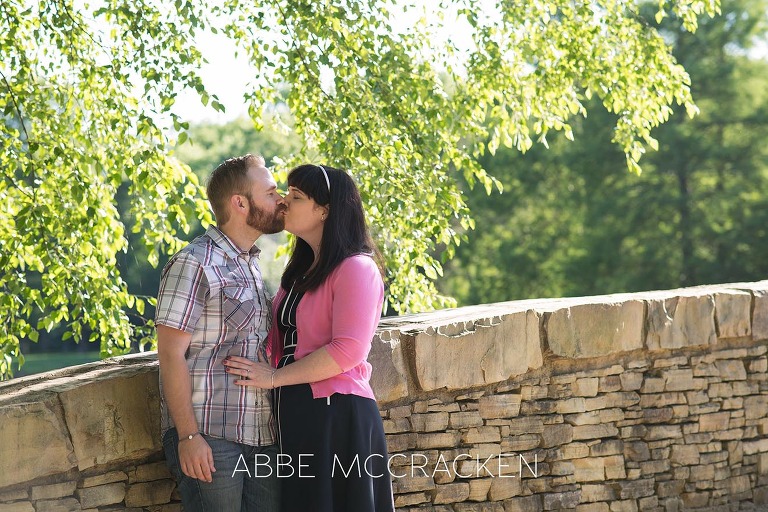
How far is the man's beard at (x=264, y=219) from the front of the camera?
296 cm

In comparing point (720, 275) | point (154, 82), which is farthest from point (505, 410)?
point (720, 275)

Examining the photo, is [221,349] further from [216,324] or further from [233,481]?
[233,481]

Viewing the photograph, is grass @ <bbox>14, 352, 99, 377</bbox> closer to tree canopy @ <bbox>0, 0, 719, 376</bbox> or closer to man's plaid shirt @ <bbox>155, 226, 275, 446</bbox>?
tree canopy @ <bbox>0, 0, 719, 376</bbox>

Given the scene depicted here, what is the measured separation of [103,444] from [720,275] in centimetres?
2248

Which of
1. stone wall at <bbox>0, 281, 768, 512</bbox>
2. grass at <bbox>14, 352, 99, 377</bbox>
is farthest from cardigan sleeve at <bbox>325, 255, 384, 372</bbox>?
grass at <bbox>14, 352, 99, 377</bbox>

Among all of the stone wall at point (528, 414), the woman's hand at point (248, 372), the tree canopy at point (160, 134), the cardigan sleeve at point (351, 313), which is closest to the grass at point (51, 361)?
the tree canopy at point (160, 134)

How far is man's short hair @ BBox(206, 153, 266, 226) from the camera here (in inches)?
116

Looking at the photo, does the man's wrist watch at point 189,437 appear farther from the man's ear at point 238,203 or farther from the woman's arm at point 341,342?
the man's ear at point 238,203

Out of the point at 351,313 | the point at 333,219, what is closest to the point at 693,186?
the point at 333,219

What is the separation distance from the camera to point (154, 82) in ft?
17.0

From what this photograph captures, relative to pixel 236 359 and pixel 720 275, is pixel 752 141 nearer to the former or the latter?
pixel 720 275

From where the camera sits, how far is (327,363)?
2820 millimetres

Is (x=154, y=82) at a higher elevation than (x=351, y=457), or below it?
higher

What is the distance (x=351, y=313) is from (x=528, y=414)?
5.79 feet
